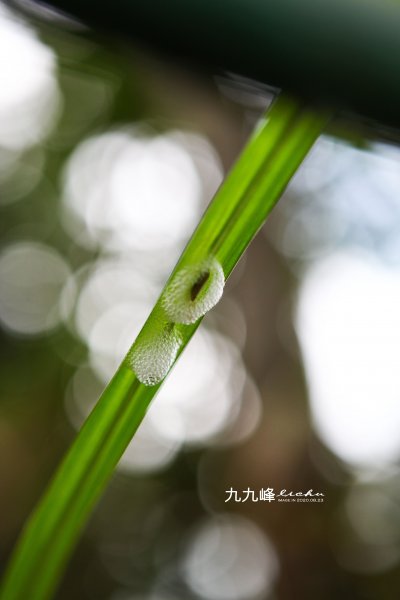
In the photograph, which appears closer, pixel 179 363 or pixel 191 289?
pixel 191 289

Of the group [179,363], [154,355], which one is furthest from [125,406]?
[179,363]

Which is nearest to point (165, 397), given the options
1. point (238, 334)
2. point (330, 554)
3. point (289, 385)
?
point (238, 334)

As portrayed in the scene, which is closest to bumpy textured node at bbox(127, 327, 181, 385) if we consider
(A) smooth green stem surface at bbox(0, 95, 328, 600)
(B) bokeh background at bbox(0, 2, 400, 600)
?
(A) smooth green stem surface at bbox(0, 95, 328, 600)

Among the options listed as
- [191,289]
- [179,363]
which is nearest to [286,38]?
[191,289]

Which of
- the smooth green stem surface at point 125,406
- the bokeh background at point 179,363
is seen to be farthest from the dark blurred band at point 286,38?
the bokeh background at point 179,363

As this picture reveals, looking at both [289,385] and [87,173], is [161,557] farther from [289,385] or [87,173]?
[87,173]

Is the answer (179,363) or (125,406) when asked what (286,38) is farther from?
(179,363)

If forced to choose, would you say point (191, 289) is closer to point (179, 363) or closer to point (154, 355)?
point (154, 355)

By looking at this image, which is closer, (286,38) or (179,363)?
(286,38)
